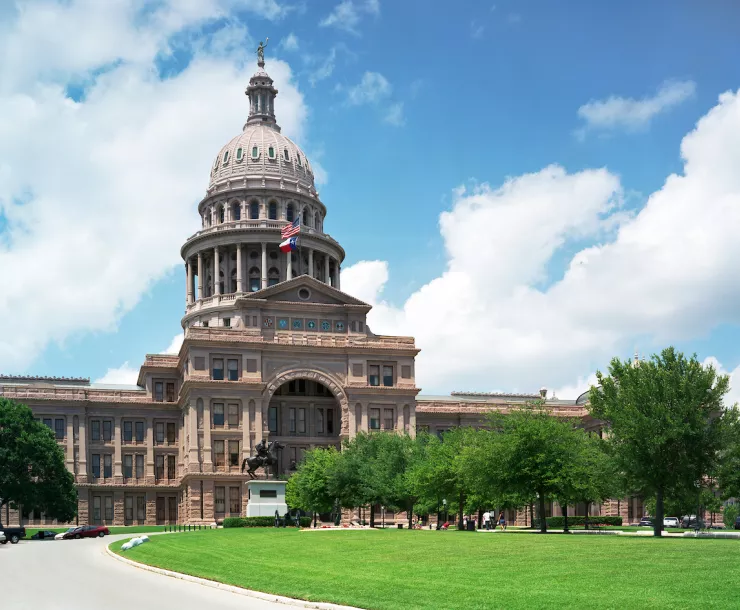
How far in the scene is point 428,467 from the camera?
2862 inches

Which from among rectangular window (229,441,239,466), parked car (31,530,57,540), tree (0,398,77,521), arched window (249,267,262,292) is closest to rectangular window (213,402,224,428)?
rectangular window (229,441,239,466)

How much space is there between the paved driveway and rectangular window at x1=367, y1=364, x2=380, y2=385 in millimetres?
69215

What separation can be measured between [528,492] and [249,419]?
48183 millimetres

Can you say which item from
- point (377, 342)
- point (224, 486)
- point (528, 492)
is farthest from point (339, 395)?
point (528, 492)

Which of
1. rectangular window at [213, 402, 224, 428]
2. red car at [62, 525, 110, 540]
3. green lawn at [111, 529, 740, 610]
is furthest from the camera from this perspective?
rectangular window at [213, 402, 224, 428]

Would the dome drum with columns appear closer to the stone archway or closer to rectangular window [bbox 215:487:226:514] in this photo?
the stone archway

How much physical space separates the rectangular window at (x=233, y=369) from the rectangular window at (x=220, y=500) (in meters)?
11.9

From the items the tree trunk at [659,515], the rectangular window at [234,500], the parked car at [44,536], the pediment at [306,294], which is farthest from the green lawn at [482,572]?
the pediment at [306,294]

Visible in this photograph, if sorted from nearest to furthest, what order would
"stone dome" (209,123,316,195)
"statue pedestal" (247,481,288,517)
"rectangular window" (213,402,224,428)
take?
"statue pedestal" (247,481,288,517), "rectangular window" (213,402,224,428), "stone dome" (209,123,316,195)

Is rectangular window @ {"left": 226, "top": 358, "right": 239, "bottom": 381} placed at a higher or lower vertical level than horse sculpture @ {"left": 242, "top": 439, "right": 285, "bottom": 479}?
higher

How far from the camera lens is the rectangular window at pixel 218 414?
343ft

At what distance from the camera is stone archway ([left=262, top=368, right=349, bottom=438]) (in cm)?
10769

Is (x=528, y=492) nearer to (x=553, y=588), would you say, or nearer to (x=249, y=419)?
(x=553, y=588)

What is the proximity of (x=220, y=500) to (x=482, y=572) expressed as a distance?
253 feet
